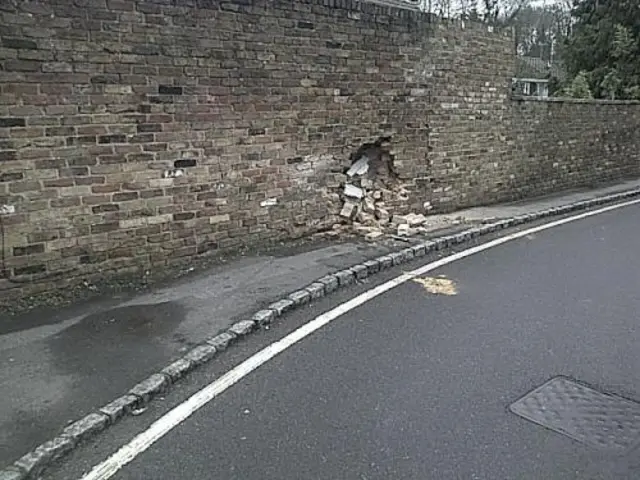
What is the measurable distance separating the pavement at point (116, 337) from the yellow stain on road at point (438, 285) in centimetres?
49

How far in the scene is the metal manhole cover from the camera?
380cm

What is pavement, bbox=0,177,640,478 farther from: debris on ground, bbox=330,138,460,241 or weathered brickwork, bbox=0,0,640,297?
debris on ground, bbox=330,138,460,241

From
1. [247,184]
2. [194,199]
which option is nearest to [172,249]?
[194,199]

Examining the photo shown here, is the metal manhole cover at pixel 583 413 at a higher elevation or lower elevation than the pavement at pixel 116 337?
lower

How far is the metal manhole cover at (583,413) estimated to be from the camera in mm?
3797

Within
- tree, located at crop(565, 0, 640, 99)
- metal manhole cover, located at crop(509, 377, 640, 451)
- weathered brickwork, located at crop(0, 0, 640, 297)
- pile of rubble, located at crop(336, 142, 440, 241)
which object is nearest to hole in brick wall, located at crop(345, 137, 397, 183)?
pile of rubble, located at crop(336, 142, 440, 241)

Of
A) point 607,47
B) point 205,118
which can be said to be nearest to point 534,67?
point 607,47

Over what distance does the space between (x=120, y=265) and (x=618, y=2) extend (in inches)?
879

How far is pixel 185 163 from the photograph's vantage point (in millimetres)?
7023

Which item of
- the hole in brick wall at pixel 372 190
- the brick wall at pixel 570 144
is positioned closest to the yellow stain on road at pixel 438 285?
the hole in brick wall at pixel 372 190

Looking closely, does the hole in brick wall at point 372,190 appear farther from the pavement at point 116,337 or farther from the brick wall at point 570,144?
the brick wall at point 570,144

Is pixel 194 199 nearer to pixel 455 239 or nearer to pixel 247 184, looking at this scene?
pixel 247 184

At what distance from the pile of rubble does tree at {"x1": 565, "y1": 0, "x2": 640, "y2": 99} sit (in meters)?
14.7

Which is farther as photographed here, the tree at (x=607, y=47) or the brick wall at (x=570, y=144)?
the tree at (x=607, y=47)
